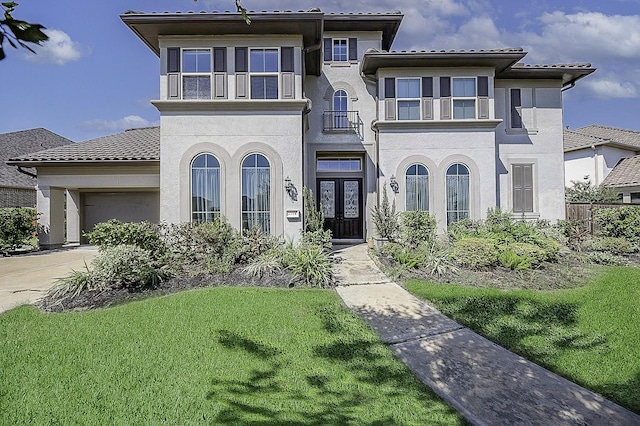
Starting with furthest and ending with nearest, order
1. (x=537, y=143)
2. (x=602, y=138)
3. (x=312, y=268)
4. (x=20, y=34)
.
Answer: (x=602, y=138), (x=537, y=143), (x=312, y=268), (x=20, y=34)

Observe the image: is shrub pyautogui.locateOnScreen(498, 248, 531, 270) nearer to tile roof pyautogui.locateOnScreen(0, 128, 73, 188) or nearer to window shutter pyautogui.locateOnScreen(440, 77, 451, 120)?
window shutter pyautogui.locateOnScreen(440, 77, 451, 120)

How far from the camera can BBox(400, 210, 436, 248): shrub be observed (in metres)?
11.1

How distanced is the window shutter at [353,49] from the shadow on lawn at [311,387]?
12.7 metres

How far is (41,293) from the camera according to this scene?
7.44 meters

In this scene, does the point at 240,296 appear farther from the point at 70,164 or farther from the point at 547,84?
the point at 547,84

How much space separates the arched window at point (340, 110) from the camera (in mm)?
14219

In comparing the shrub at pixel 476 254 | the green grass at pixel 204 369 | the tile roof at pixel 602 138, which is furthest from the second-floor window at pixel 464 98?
the tile roof at pixel 602 138

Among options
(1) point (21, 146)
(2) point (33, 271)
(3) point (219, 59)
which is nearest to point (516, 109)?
(3) point (219, 59)

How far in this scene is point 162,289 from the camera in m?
7.40

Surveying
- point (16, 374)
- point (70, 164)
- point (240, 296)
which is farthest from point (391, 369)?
point (70, 164)

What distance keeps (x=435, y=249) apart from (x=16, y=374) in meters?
9.16

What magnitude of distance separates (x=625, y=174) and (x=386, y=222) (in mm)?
16288

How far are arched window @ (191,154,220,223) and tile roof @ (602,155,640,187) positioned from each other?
67.1 feet

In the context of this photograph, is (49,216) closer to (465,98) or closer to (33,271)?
(33,271)
